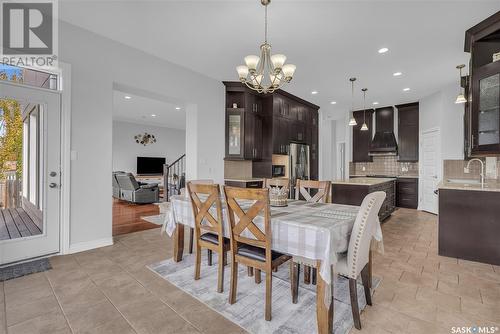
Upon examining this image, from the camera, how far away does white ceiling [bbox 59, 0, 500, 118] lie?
105 inches

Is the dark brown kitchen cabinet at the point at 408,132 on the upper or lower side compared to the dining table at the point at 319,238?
upper

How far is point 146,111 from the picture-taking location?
8141 mm

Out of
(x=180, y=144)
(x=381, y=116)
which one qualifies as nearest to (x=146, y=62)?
(x=381, y=116)

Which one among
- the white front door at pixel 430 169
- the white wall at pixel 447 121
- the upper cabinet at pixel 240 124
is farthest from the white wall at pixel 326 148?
the upper cabinet at pixel 240 124

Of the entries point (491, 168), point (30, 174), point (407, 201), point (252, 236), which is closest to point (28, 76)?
point (30, 174)

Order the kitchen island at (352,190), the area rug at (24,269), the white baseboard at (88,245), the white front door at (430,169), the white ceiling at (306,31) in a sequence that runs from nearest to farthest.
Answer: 1. the area rug at (24,269)
2. the white ceiling at (306,31)
3. the white baseboard at (88,245)
4. the kitchen island at (352,190)
5. the white front door at (430,169)

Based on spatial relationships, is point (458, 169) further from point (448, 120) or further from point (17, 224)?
point (17, 224)

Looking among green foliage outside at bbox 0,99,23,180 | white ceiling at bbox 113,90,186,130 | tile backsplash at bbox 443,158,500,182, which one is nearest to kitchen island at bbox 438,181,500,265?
tile backsplash at bbox 443,158,500,182

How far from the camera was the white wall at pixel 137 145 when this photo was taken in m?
9.74

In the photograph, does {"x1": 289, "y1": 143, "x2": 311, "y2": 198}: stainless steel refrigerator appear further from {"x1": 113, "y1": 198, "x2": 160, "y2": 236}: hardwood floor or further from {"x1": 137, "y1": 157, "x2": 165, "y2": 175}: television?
{"x1": 137, "y1": 157, "x2": 165, "y2": 175}: television

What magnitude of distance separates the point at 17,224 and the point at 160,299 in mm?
2101

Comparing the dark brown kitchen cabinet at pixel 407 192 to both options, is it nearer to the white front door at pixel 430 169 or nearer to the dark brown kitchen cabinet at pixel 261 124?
the white front door at pixel 430 169

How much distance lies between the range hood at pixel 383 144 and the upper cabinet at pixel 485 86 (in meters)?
3.72

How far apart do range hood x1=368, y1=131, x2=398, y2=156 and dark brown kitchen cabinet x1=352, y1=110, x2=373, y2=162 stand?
0.21 meters
